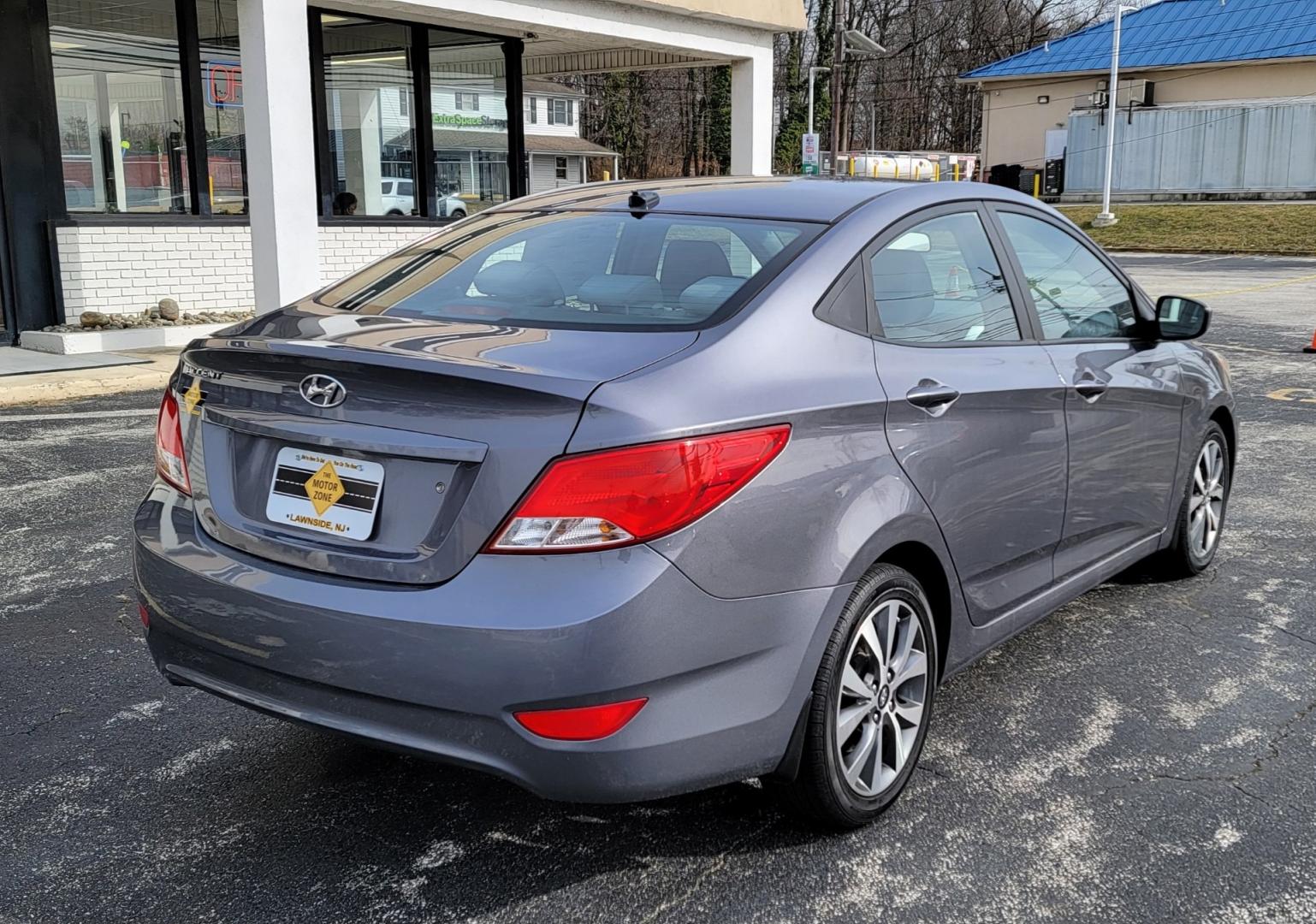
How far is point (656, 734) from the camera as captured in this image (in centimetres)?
258

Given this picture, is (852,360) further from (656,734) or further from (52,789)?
(52,789)

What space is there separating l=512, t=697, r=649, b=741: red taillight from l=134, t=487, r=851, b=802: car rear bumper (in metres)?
0.02

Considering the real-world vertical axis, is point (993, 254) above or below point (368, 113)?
below

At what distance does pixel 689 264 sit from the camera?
3.33 meters

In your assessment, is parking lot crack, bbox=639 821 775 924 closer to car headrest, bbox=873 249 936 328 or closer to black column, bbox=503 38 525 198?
car headrest, bbox=873 249 936 328

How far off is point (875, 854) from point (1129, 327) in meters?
2.39

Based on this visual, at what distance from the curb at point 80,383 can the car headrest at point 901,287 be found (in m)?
7.78

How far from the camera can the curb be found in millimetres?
9812

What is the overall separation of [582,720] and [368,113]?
13.9m

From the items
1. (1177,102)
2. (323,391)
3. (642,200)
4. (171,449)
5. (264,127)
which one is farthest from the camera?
(1177,102)

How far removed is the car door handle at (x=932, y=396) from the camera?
10.5 ft

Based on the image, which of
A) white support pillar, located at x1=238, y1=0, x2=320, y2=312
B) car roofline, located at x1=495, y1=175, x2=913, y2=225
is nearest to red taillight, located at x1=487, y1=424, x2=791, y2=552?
car roofline, located at x1=495, y1=175, x2=913, y2=225

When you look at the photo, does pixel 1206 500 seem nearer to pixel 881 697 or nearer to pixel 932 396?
pixel 932 396

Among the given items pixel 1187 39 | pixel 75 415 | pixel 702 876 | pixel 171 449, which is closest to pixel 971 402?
pixel 702 876
